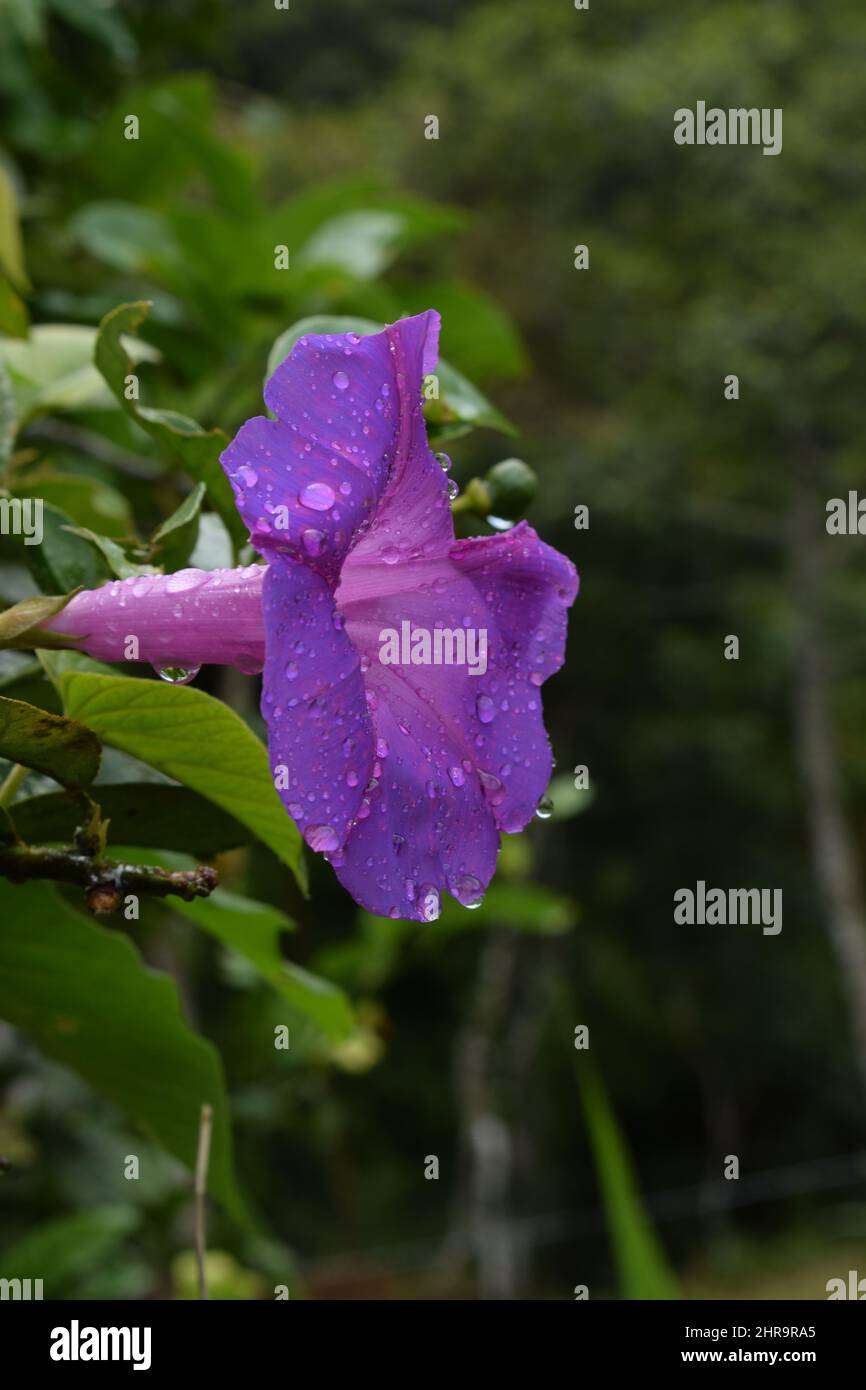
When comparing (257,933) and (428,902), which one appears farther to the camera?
(257,933)

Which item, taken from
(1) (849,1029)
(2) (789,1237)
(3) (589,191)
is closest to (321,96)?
(3) (589,191)

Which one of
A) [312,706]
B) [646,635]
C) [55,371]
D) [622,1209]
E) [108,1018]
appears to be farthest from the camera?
[646,635]

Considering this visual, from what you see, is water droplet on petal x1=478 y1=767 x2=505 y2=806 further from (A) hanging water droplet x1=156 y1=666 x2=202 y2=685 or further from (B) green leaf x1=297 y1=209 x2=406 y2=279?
(B) green leaf x1=297 y1=209 x2=406 y2=279

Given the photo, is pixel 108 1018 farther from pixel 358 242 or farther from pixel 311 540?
→ pixel 358 242

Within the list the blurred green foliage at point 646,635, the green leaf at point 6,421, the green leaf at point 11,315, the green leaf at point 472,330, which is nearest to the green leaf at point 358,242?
the green leaf at point 472,330

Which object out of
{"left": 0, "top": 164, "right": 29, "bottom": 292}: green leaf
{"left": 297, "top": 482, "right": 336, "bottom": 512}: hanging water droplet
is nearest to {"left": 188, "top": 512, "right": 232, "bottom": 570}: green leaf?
{"left": 297, "top": 482, "right": 336, "bottom": 512}: hanging water droplet

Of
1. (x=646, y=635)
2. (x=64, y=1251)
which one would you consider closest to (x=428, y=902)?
(x=64, y=1251)
